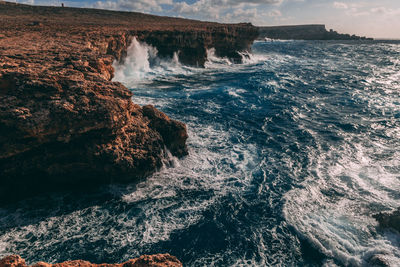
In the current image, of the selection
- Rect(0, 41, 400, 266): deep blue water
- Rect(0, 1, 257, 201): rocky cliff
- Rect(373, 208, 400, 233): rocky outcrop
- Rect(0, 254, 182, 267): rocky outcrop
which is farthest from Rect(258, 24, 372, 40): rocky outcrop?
Rect(0, 254, 182, 267): rocky outcrop

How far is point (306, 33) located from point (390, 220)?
7227 inches

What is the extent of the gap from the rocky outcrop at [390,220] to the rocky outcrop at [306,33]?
169629mm

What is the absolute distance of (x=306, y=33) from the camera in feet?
518

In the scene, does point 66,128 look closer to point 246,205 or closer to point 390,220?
point 246,205

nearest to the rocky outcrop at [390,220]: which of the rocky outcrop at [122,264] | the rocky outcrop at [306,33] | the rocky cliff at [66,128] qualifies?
the rocky outcrop at [122,264]

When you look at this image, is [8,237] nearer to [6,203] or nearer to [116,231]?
[6,203]

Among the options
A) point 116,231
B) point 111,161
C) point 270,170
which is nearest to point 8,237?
point 116,231

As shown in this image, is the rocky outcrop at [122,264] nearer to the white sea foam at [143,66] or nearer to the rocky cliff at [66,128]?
the rocky cliff at [66,128]

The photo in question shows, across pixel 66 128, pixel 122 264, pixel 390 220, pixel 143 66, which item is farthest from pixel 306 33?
pixel 122 264

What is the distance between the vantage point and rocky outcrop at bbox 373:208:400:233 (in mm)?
6477

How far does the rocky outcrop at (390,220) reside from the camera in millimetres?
6477

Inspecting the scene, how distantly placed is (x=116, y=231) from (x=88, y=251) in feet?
2.74

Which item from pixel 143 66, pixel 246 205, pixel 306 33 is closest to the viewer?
pixel 246 205

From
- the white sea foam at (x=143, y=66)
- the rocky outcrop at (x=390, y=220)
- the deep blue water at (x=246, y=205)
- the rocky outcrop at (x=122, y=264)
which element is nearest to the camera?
the rocky outcrop at (x=122, y=264)
